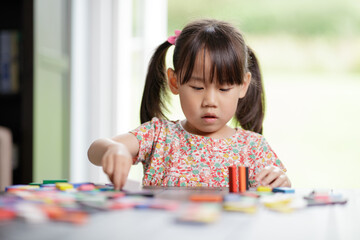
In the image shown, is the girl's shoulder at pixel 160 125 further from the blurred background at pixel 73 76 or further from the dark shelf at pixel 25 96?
the dark shelf at pixel 25 96

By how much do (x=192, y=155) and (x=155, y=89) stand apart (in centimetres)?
29

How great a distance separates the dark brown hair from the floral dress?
4.0 inches

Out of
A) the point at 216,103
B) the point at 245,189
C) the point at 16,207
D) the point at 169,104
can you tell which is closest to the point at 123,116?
the point at 169,104

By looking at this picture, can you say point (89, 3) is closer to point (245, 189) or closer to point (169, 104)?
point (169, 104)

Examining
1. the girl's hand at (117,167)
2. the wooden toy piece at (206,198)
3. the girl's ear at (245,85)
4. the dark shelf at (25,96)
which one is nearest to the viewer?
the wooden toy piece at (206,198)

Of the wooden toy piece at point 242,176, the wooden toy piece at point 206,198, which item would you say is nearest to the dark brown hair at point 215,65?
the wooden toy piece at point 242,176

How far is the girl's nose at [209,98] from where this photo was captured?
4.23 feet

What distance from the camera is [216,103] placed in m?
1.29

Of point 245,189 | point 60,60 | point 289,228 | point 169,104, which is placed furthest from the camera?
point 60,60

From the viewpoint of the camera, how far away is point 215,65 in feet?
4.31

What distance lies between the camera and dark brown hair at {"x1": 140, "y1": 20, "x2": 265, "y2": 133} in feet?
4.38

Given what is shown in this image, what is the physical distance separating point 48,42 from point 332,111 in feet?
24.8

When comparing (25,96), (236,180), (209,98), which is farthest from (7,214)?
(25,96)

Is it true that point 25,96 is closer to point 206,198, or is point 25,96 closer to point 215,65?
point 215,65
